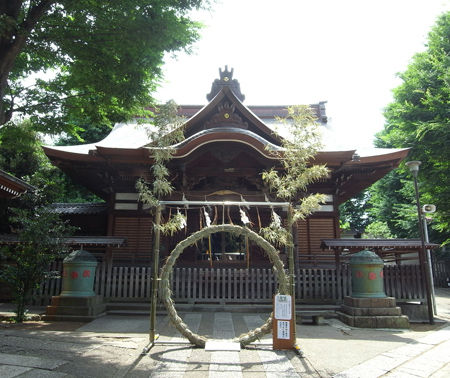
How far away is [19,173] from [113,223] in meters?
8.19

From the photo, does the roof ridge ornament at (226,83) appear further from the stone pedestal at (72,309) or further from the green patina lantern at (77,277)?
the stone pedestal at (72,309)

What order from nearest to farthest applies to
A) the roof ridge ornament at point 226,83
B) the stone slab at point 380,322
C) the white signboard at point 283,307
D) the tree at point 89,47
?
the white signboard at point 283,307, the tree at point 89,47, the stone slab at point 380,322, the roof ridge ornament at point 226,83

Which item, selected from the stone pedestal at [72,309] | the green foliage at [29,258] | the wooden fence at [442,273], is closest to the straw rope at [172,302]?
the stone pedestal at [72,309]

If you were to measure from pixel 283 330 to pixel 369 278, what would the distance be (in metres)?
3.83

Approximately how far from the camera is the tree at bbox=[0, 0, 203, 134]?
268 inches

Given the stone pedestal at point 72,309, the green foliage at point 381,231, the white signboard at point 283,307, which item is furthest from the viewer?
the green foliage at point 381,231

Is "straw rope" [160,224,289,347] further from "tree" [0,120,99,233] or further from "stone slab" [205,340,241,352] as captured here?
"tree" [0,120,99,233]

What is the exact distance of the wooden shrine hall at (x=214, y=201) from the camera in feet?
32.0

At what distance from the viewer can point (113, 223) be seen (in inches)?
514

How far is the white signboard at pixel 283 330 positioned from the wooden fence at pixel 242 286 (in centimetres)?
401

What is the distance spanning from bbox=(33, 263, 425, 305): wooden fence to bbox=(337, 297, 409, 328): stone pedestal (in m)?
1.60

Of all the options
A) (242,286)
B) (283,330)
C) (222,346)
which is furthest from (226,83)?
(222,346)

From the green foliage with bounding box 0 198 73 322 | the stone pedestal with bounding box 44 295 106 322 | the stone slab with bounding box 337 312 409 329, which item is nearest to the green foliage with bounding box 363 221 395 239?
the stone slab with bounding box 337 312 409 329

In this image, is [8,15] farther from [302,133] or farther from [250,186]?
[250,186]
